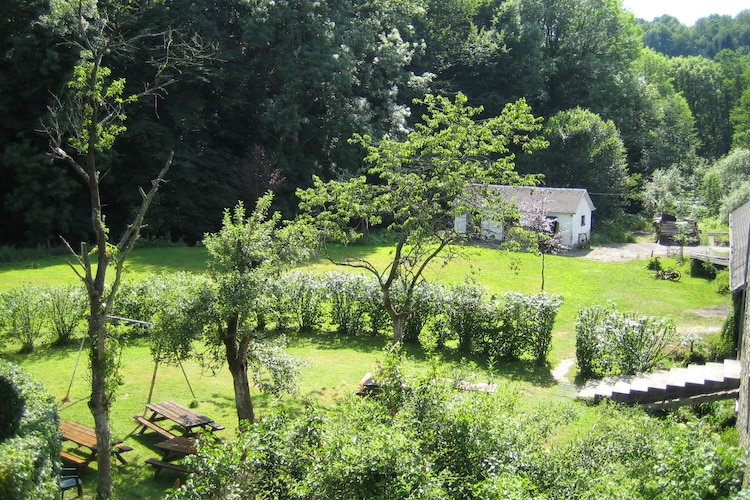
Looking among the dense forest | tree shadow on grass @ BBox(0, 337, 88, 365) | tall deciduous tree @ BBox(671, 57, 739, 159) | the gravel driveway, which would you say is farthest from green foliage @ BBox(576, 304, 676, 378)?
tall deciduous tree @ BBox(671, 57, 739, 159)

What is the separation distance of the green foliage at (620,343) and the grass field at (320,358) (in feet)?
4.07

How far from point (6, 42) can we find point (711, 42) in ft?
395

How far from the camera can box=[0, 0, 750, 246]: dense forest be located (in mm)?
31594

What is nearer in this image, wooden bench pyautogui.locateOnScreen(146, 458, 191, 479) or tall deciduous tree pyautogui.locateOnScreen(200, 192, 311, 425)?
wooden bench pyautogui.locateOnScreen(146, 458, 191, 479)

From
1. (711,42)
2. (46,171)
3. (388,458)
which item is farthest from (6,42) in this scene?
(711,42)

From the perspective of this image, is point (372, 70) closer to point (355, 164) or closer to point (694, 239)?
point (355, 164)

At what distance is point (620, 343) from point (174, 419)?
10.7 metres

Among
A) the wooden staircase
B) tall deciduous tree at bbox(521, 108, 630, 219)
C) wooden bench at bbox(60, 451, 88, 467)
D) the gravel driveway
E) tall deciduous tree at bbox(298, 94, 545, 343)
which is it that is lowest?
wooden bench at bbox(60, 451, 88, 467)

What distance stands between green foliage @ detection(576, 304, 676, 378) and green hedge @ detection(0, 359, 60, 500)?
1208cm

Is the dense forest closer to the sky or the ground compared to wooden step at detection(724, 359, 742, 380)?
closer to the sky

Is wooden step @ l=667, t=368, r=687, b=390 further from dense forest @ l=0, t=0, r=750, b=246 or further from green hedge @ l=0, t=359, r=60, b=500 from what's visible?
dense forest @ l=0, t=0, r=750, b=246

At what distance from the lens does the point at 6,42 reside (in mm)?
30953

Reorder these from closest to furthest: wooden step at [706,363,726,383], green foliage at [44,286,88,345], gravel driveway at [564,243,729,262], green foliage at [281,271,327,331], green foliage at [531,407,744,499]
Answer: green foliage at [531,407,744,499] < wooden step at [706,363,726,383] < green foliage at [44,286,88,345] < green foliage at [281,271,327,331] < gravel driveway at [564,243,729,262]

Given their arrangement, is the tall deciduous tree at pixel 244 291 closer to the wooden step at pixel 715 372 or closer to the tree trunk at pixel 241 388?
the tree trunk at pixel 241 388
